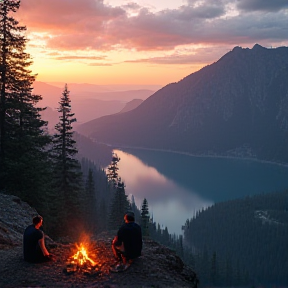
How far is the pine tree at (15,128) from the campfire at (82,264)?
13.3 meters

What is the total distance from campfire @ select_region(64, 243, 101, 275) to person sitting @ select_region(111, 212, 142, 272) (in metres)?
0.91

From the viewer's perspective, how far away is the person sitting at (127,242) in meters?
13.0

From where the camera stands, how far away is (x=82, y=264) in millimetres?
12875

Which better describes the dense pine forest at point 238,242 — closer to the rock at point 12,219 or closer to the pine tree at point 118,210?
the pine tree at point 118,210

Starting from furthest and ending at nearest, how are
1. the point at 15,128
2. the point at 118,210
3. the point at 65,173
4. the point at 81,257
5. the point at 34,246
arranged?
the point at 118,210 < the point at 65,173 < the point at 15,128 < the point at 81,257 < the point at 34,246

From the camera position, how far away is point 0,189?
82.9 feet

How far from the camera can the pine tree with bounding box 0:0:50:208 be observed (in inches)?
997

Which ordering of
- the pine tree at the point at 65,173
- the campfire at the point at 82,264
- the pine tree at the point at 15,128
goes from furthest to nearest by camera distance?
the pine tree at the point at 65,173
the pine tree at the point at 15,128
the campfire at the point at 82,264

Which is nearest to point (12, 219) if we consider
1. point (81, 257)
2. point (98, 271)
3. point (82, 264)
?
A: point (81, 257)

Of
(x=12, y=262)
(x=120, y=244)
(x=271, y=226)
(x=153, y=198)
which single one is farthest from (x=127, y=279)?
(x=153, y=198)

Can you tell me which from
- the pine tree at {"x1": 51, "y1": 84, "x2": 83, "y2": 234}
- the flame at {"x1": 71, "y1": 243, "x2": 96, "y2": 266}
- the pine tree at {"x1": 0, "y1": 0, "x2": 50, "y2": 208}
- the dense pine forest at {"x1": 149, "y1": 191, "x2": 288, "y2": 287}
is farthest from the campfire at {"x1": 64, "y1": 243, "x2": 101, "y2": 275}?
the dense pine forest at {"x1": 149, "y1": 191, "x2": 288, "y2": 287}

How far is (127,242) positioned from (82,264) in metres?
1.98

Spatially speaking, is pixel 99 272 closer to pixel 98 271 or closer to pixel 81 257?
pixel 98 271

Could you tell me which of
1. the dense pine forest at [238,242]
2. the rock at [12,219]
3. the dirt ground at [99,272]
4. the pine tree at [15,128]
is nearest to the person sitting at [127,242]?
the dirt ground at [99,272]
